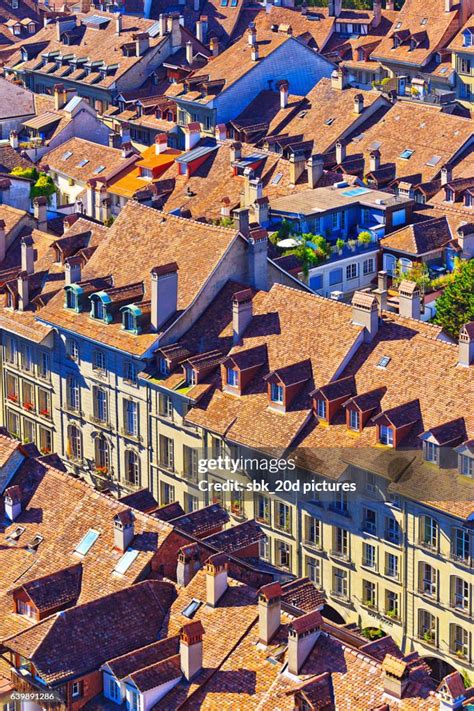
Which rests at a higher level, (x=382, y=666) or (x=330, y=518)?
(x=382, y=666)

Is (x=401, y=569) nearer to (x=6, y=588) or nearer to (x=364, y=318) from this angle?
(x=364, y=318)

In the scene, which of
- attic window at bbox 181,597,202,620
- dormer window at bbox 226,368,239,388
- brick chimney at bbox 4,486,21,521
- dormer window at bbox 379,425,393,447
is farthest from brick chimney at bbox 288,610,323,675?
dormer window at bbox 226,368,239,388

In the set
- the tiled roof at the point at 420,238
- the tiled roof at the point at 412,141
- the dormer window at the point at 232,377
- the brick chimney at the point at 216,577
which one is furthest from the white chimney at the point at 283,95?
the brick chimney at the point at 216,577

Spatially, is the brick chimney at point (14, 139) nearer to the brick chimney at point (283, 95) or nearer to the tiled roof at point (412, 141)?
the brick chimney at point (283, 95)

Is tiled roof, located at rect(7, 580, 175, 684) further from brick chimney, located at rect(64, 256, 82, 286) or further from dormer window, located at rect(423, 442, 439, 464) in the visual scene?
brick chimney, located at rect(64, 256, 82, 286)

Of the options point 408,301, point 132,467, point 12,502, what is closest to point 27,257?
point 132,467

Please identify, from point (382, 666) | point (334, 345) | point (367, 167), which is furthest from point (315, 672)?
point (367, 167)

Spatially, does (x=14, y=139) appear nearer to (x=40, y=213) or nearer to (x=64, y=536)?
(x=40, y=213)
